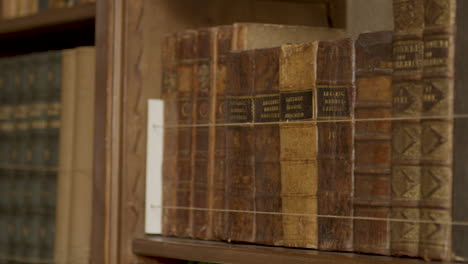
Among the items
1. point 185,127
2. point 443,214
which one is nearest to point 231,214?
point 185,127

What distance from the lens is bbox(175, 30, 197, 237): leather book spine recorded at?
3.19ft

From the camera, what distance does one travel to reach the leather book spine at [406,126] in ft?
2.43

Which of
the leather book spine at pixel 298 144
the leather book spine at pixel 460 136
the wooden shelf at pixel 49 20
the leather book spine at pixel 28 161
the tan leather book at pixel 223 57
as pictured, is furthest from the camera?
the leather book spine at pixel 28 161

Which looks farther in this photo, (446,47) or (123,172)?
(123,172)

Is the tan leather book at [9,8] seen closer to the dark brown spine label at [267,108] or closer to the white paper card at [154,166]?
the white paper card at [154,166]

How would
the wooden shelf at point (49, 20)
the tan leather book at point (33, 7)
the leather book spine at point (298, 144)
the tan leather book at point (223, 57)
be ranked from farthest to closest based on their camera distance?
1. the tan leather book at point (33, 7)
2. the wooden shelf at point (49, 20)
3. the tan leather book at point (223, 57)
4. the leather book spine at point (298, 144)

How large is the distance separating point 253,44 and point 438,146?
32cm

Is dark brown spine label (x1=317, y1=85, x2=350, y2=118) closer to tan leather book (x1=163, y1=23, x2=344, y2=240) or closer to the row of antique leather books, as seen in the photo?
the row of antique leather books

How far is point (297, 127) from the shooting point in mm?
842

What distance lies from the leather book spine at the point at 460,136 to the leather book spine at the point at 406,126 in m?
0.04

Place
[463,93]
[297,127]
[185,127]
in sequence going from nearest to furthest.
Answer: [463,93] → [297,127] → [185,127]

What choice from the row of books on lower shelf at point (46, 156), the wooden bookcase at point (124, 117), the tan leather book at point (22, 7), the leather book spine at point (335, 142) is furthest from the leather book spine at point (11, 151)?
the leather book spine at point (335, 142)

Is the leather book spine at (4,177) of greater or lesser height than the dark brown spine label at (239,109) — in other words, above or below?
below

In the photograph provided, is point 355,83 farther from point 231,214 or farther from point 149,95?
point 149,95
